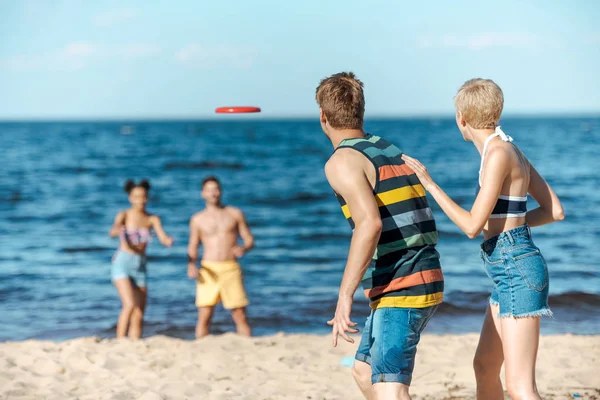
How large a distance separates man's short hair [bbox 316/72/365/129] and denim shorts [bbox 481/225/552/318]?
35.7 inches

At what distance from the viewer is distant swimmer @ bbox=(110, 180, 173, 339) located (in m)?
7.64

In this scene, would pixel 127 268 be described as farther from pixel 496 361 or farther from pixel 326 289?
pixel 496 361

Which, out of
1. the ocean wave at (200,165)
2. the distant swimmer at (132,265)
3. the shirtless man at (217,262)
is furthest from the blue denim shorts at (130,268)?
the ocean wave at (200,165)

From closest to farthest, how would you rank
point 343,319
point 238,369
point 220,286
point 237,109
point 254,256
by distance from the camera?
point 343,319 → point 237,109 → point 238,369 → point 220,286 → point 254,256

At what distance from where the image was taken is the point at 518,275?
11.1 ft

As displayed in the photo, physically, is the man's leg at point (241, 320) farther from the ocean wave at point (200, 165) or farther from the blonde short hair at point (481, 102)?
the ocean wave at point (200, 165)

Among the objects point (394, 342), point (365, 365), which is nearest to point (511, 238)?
point (394, 342)

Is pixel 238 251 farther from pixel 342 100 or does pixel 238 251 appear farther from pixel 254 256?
pixel 254 256

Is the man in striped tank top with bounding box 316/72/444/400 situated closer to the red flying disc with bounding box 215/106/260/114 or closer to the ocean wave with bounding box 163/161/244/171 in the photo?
the red flying disc with bounding box 215/106/260/114

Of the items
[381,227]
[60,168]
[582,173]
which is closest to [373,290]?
[381,227]

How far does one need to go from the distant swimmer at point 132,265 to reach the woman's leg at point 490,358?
448 centimetres

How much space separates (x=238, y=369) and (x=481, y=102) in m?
3.51

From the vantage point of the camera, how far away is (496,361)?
12.0 feet

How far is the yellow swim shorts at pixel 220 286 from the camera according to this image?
24.8 feet
